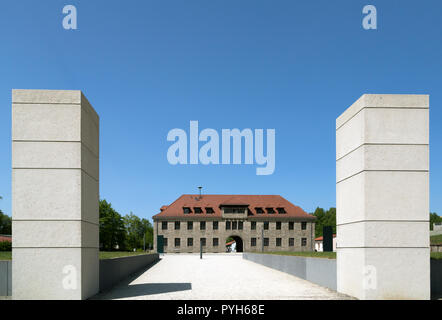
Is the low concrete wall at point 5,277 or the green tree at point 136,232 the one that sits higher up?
the low concrete wall at point 5,277

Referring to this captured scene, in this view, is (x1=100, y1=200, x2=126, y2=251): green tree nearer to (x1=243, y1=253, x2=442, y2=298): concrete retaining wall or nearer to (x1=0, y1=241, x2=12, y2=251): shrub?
(x1=0, y1=241, x2=12, y2=251): shrub

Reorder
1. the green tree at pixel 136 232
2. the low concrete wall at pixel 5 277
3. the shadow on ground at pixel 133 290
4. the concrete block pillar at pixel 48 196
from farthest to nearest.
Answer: the green tree at pixel 136 232, the shadow on ground at pixel 133 290, the low concrete wall at pixel 5 277, the concrete block pillar at pixel 48 196

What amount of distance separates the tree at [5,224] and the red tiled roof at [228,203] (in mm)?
46287

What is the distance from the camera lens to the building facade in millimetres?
69875

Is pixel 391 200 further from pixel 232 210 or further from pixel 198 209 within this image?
pixel 198 209

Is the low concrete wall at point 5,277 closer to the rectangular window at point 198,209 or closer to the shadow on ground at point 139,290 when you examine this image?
the shadow on ground at point 139,290

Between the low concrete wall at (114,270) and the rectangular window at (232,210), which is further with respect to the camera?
the rectangular window at (232,210)

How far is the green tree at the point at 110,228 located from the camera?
73.1 metres

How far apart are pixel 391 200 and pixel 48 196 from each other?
29.0ft

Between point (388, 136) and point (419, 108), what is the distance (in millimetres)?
1168

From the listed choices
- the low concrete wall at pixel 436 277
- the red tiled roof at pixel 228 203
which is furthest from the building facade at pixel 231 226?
the low concrete wall at pixel 436 277

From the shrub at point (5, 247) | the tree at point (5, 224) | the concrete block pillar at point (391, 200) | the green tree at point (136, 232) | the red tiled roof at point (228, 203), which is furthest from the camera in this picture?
A: the green tree at point (136, 232)
